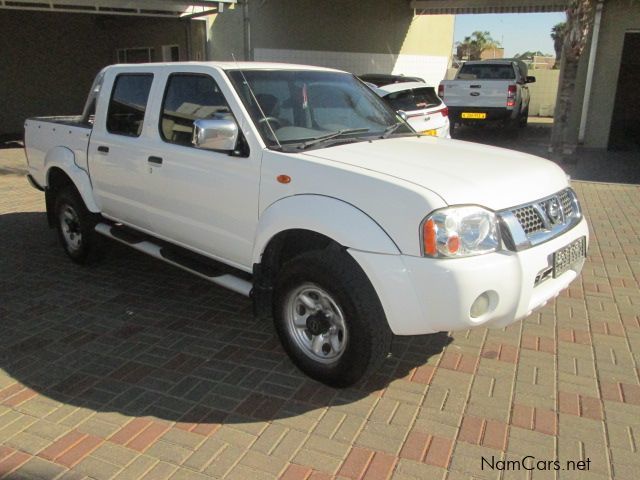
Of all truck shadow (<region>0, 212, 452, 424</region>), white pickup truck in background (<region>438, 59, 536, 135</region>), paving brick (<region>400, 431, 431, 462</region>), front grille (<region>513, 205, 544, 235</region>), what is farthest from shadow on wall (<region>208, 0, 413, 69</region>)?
paving brick (<region>400, 431, 431, 462</region>)

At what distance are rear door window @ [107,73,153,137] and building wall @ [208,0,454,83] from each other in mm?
9185

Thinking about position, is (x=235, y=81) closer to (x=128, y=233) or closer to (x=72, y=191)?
(x=128, y=233)

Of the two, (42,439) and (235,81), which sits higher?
(235,81)

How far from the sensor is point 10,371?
362 cm

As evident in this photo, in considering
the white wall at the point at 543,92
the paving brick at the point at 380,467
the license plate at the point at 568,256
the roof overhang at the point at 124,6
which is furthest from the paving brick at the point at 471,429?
the white wall at the point at 543,92

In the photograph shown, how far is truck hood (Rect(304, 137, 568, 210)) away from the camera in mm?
2977

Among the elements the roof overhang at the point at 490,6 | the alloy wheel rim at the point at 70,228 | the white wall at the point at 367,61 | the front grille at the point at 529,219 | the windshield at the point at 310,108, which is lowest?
the alloy wheel rim at the point at 70,228

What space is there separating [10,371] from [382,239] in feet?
8.48

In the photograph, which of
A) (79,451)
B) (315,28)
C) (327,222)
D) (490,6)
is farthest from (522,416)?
(490,6)

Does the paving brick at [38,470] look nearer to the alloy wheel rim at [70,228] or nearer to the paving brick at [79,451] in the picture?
the paving brick at [79,451]

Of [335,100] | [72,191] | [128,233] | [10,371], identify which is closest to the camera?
[10,371]

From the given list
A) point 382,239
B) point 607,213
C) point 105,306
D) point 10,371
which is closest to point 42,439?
point 10,371

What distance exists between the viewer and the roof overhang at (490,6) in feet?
52.9

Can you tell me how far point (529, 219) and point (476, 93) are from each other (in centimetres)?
1272
